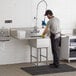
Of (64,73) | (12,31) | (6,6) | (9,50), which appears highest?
(6,6)

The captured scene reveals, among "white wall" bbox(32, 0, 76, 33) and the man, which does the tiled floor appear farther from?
"white wall" bbox(32, 0, 76, 33)

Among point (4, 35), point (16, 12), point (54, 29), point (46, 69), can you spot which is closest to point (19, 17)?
point (16, 12)

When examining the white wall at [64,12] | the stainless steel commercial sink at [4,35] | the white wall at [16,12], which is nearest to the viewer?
the stainless steel commercial sink at [4,35]

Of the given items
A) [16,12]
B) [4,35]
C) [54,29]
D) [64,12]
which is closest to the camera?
[54,29]

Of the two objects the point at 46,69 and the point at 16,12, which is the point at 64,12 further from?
the point at 46,69

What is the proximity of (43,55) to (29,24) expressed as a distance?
97 centimetres

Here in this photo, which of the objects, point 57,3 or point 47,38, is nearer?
point 47,38

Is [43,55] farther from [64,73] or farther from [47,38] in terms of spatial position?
[64,73]

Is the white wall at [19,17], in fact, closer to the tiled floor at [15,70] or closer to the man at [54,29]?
the tiled floor at [15,70]

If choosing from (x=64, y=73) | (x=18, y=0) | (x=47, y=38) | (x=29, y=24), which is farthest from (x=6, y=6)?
(x=64, y=73)

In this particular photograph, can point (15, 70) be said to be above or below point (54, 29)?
below

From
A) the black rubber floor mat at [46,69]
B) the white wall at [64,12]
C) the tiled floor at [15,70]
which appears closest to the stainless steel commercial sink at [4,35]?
the tiled floor at [15,70]

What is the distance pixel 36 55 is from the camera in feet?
23.1

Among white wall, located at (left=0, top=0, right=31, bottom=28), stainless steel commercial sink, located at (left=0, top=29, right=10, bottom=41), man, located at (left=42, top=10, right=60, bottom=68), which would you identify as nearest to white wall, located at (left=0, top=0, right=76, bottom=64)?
white wall, located at (left=0, top=0, right=31, bottom=28)
